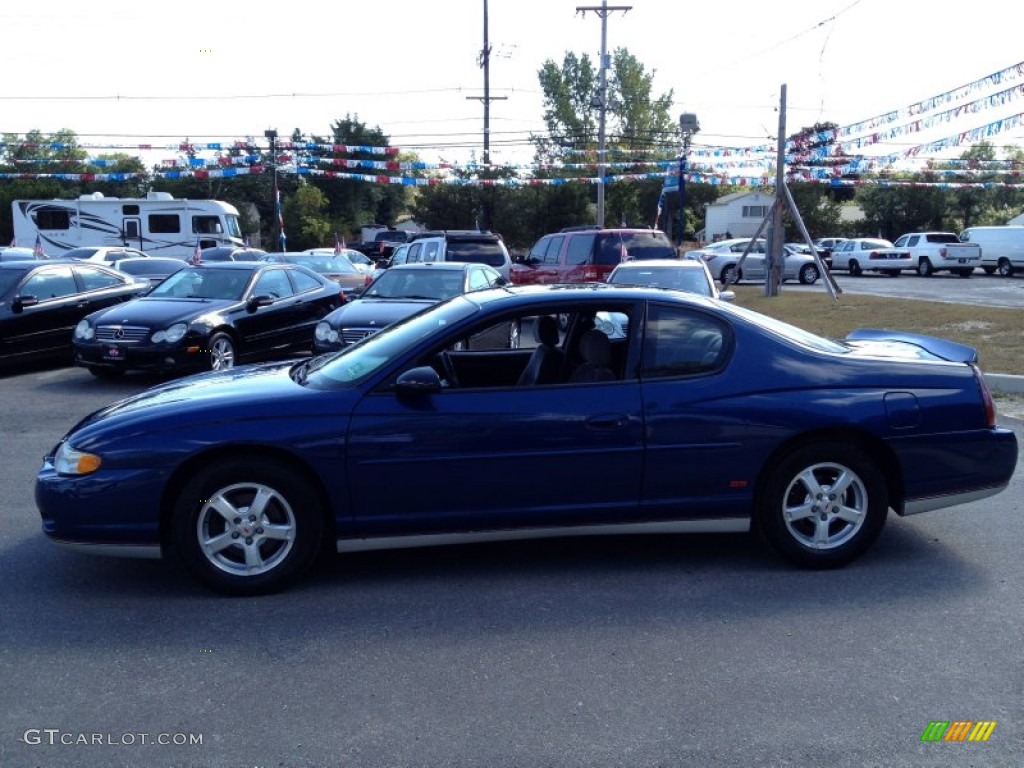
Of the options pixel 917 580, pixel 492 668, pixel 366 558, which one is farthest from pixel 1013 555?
pixel 366 558

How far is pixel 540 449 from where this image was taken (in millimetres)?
4992

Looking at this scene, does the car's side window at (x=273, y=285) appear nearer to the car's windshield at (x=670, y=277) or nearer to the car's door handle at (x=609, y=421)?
the car's windshield at (x=670, y=277)

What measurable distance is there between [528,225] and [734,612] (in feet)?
159

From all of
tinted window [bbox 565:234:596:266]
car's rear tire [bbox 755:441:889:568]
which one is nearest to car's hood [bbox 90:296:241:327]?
car's rear tire [bbox 755:441:889:568]

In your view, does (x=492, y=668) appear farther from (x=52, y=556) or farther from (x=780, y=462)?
(x=52, y=556)

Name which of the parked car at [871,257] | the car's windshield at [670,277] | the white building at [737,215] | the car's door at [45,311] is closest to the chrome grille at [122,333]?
the car's door at [45,311]

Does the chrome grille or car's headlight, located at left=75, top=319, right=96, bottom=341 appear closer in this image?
the chrome grille

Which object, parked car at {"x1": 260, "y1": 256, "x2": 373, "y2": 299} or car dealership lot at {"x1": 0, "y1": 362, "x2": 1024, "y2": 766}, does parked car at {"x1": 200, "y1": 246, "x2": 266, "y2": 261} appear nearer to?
parked car at {"x1": 260, "y1": 256, "x2": 373, "y2": 299}

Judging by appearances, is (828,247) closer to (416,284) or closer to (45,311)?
(416,284)

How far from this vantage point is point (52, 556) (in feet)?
18.1

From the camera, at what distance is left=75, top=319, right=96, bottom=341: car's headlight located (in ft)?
38.3

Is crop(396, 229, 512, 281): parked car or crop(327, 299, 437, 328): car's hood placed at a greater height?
crop(396, 229, 512, 281): parked car

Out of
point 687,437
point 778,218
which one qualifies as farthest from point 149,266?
point 687,437

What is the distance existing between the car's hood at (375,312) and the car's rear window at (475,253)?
7.48 m
